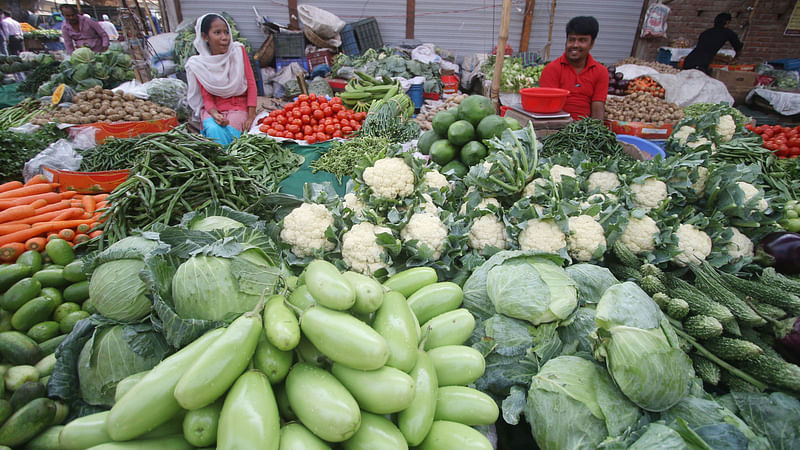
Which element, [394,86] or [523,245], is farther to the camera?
[394,86]

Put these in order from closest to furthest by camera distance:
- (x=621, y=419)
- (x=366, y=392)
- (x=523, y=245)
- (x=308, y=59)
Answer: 1. (x=366, y=392)
2. (x=621, y=419)
3. (x=523, y=245)
4. (x=308, y=59)

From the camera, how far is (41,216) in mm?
2598

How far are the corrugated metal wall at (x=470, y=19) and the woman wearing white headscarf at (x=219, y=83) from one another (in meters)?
4.92

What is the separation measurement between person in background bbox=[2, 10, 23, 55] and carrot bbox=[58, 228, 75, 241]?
46.1 ft

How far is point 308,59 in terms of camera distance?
864 cm

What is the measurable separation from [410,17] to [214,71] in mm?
6371

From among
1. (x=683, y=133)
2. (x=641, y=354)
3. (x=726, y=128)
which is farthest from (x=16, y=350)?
(x=726, y=128)

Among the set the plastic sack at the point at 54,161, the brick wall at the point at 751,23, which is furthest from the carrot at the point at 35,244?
the brick wall at the point at 751,23

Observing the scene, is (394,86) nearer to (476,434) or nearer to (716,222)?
(716,222)

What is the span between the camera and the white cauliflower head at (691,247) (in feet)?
6.66

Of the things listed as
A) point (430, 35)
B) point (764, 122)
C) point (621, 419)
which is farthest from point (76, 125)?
point (764, 122)

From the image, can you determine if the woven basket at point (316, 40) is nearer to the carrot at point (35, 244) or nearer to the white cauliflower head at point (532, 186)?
the carrot at point (35, 244)

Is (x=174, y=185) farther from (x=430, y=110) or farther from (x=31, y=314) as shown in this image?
(x=430, y=110)

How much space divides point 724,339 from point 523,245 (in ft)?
3.12
